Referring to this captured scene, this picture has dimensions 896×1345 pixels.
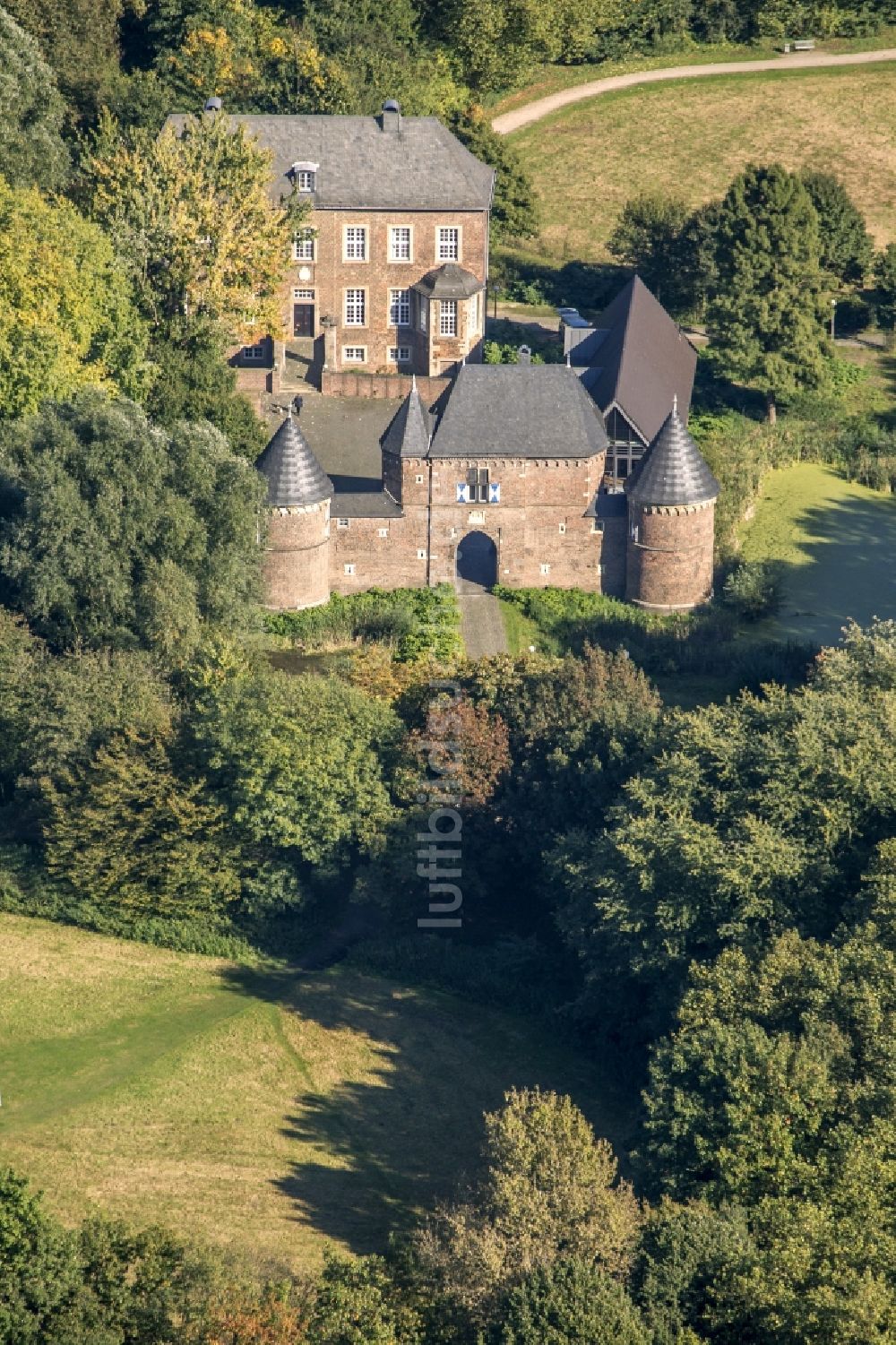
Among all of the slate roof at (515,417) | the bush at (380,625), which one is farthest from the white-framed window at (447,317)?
the bush at (380,625)

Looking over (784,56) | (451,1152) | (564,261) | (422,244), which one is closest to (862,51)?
(784,56)

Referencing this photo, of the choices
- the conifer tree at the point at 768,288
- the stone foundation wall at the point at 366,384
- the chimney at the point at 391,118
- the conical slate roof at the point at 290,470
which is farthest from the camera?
the chimney at the point at 391,118

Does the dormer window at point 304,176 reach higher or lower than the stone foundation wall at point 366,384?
higher

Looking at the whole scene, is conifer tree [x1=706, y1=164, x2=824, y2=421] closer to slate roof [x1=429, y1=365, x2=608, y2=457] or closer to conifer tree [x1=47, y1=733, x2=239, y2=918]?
slate roof [x1=429, y1=365, x2=608, y2=457]

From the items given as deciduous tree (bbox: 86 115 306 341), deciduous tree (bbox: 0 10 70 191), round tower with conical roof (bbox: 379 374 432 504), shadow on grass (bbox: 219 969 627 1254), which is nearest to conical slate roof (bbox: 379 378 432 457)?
round tower with conical roof (bbox: 379 374 432 504)

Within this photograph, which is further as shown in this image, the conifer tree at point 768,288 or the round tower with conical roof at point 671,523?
the conifer tree at point 768,288

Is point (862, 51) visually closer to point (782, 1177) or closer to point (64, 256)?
point (64, 256)

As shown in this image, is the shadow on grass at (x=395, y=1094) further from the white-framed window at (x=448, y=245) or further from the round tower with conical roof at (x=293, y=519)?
the white-framed window at (x=448, y=245)

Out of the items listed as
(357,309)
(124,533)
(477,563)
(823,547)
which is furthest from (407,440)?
(823,547)
